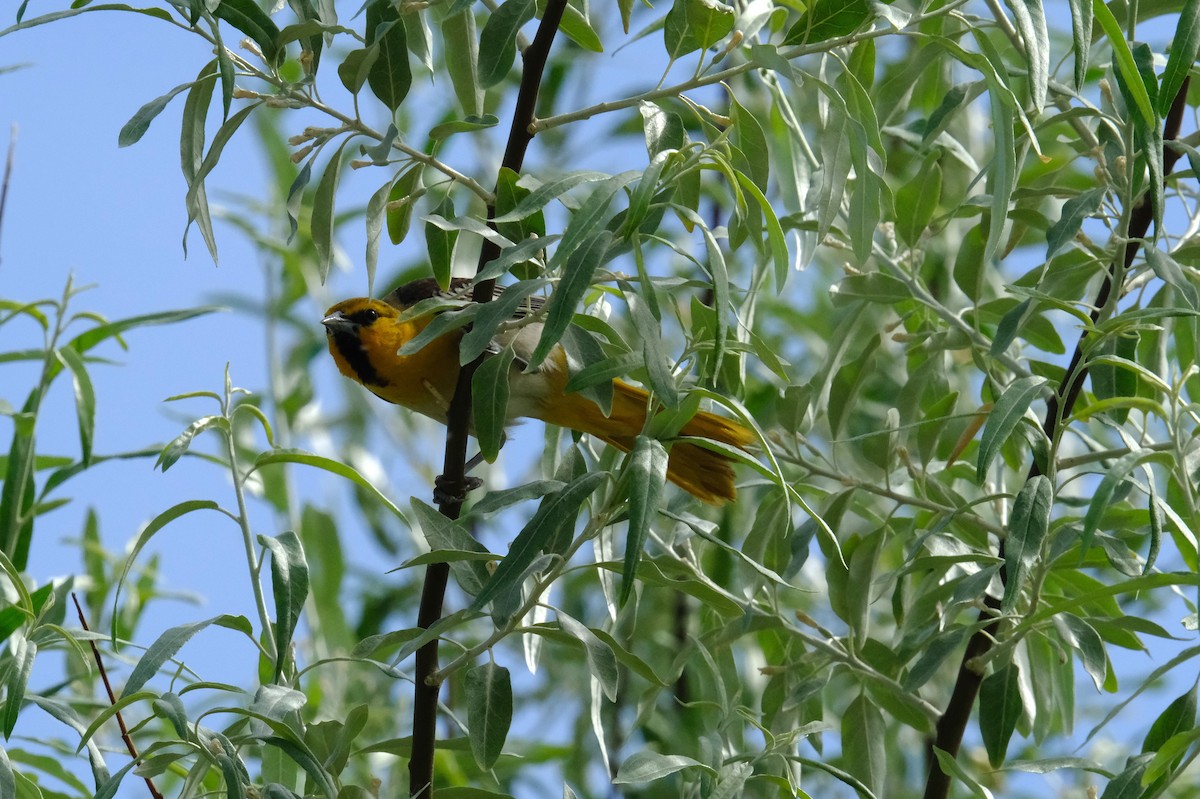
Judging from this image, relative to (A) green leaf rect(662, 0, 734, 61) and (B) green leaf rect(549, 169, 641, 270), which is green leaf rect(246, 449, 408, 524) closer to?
(B) green leaf rect(549, 169, 641, 270)

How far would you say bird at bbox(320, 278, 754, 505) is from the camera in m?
2.57

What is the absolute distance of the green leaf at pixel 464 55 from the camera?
71.2 inches

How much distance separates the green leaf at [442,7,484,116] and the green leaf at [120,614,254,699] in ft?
2.51

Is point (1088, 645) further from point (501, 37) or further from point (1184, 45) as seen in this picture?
point (501, 37)

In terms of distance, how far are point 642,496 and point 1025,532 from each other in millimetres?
494

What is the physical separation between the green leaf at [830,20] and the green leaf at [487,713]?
852 millimetres

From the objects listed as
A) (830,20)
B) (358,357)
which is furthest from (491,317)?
(358,357)

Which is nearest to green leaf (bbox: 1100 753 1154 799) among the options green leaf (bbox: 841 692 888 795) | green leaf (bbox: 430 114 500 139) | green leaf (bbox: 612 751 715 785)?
green leaf (bbox: 612 751 715 785)

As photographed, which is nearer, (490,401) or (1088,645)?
(490,401)

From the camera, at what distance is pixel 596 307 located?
197 cm

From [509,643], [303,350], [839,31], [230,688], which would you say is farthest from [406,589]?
[839,31]

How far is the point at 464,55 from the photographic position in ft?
5.96

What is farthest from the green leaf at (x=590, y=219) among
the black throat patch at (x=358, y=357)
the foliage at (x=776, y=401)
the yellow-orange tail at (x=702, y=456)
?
the black throat patch at (x=358, y=357)

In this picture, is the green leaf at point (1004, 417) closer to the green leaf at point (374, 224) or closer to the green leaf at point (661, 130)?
the green leaf at point (661, 130)
